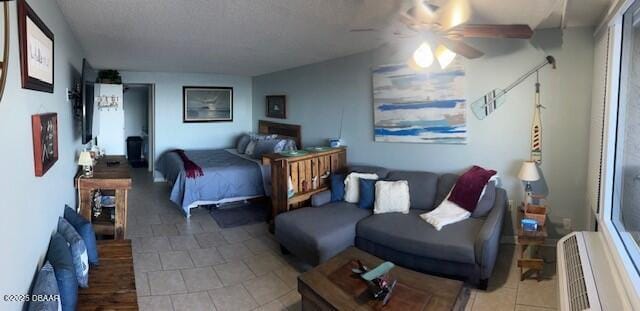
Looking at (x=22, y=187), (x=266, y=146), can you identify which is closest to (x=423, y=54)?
(x=22, y=187)

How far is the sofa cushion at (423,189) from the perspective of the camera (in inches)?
146

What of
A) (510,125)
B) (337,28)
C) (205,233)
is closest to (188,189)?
(205,233)

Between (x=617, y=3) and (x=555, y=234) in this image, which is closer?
(x=617, y=3)

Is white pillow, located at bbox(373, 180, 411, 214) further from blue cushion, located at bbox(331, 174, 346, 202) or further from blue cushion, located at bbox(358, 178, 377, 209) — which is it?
blue cushion, located at bbox(331, 174, 346, 202)

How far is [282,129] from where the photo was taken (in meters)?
6.36

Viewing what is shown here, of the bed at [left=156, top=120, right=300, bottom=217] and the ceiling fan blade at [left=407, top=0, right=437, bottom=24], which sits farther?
the bed at [left=156, top=120, right=300, bottom=217]

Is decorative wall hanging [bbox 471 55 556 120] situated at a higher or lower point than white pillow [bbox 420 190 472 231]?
higher

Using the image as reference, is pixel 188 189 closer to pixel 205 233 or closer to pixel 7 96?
pixel 205 233

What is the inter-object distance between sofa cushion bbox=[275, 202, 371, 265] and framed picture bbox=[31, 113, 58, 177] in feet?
6.26

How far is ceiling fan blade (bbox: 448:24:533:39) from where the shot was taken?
217 cm

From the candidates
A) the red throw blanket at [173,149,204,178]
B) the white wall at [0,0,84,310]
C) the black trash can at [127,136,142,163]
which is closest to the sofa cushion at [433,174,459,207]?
the red throw blanket at [173,149,204,178]

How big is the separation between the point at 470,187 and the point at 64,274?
3.16 metres

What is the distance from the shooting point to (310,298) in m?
2.25

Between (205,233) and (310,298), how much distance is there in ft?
7.81
